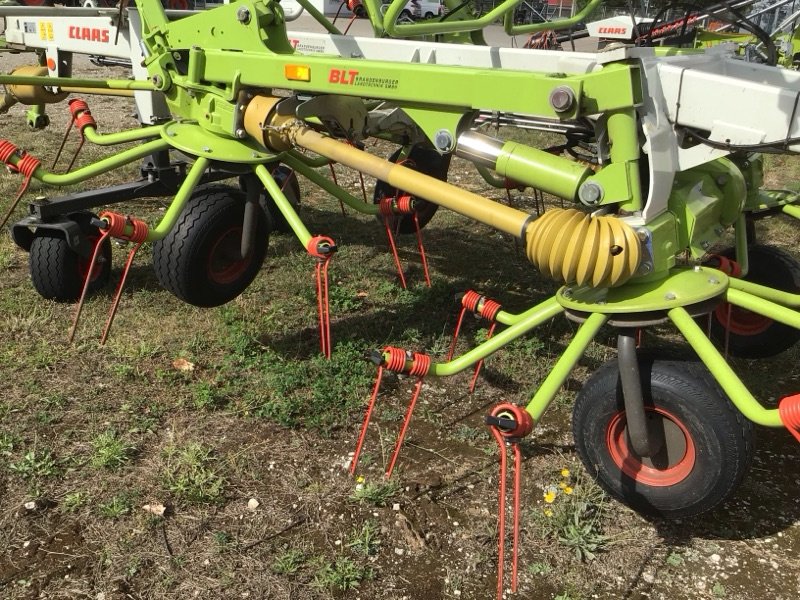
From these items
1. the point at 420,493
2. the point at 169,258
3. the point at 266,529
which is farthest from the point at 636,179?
Result: the point at 169,258

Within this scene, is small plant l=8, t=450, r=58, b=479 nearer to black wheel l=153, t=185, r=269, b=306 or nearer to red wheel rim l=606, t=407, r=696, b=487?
black wheel l=153, t=185, r=269, b=306

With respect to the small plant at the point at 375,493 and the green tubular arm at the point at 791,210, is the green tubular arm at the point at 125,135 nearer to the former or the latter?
the small plant at the point at 375,493

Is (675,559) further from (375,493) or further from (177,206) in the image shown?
(177,206)

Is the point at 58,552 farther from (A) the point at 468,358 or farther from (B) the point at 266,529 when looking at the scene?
(A) the point at 468,358

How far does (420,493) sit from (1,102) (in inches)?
187

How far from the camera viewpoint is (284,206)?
11.9ft

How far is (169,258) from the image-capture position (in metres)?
3.63

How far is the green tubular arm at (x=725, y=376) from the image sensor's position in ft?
7.61

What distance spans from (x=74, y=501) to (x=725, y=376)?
2534 millimetres

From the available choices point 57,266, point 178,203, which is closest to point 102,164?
point 178,203

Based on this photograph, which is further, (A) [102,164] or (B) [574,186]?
(A) [102,164]

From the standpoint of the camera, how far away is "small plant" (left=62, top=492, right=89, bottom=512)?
116 inches

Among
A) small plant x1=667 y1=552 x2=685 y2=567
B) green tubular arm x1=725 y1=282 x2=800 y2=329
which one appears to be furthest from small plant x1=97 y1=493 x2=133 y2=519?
green tubular arm x1=725 y1=282 x2=800 y2=329

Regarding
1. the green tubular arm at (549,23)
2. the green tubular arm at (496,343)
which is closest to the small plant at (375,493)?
the green tubular arm at (496,343)
